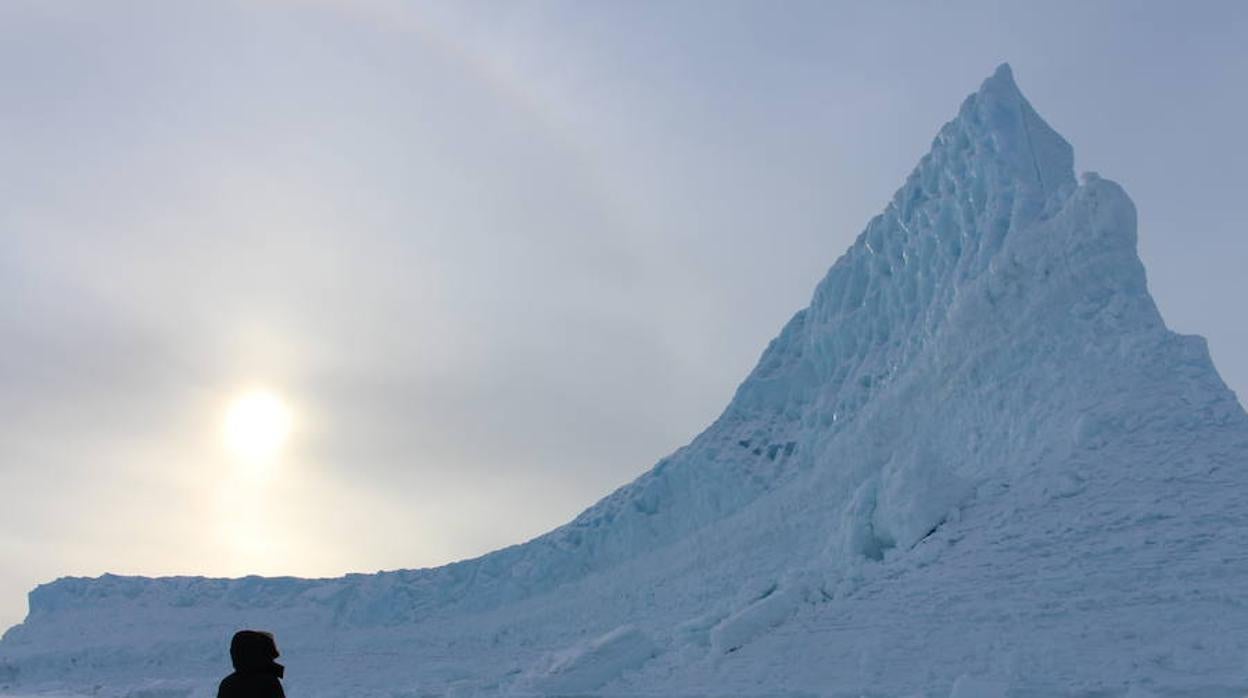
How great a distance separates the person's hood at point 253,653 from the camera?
15.0 feet

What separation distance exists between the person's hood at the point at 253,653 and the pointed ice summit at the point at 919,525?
37.3 ft

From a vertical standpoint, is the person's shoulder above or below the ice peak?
below

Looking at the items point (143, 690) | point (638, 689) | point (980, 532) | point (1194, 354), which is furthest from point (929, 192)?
point (143, 690)

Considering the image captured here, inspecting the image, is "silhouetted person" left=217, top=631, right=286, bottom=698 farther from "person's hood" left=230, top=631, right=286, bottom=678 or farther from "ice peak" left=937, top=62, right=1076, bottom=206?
"ice peak" left=937, top=62, right=1076, bottom=206

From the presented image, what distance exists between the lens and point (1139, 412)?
20.2 metres

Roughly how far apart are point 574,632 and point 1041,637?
20885 millimetres

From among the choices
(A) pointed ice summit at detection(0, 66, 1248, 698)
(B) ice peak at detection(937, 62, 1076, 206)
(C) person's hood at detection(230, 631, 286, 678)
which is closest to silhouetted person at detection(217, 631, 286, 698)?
(C) person's hood at detection(230, 631, 286, 678)

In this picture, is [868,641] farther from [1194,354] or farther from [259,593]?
[259,593]

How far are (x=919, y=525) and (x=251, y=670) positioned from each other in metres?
17.5

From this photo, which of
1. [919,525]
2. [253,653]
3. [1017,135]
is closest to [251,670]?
[253,653]

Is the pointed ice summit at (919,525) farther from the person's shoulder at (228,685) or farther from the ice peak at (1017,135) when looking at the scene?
the person's shoulder at (228,685)

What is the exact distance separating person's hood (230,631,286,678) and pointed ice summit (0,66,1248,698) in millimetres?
11363

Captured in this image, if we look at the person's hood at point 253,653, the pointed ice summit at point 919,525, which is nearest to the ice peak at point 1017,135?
the pointed ice summit at point 919,525

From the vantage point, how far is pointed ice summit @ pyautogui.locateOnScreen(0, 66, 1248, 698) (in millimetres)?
16641
